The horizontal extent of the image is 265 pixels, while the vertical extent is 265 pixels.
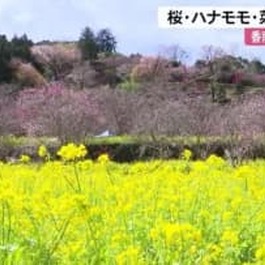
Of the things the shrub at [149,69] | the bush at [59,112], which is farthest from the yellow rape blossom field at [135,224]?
the shrub at [149,69]

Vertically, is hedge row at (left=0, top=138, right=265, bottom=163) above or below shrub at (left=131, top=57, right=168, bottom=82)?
below

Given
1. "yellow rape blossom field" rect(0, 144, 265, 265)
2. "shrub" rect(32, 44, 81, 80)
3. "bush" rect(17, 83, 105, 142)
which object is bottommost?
"bush" rect(17, 83, 105, 142)

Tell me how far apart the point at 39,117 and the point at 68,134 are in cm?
352

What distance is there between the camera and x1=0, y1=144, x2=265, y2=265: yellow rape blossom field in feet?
9.91

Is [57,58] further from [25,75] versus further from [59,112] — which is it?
[59,112]

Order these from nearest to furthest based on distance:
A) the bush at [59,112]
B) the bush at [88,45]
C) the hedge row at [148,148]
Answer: the hedge row at [148,148], the bush at [59,112], the bush at [88,45]

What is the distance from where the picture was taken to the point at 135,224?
4.33 m

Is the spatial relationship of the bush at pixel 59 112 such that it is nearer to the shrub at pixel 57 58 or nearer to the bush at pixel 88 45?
the shrub at pixel 57 58

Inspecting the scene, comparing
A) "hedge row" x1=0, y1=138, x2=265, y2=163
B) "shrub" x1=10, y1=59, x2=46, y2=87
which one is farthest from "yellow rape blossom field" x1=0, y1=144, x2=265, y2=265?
"shrub" x1=10, y1=59, x2=46, y2=87

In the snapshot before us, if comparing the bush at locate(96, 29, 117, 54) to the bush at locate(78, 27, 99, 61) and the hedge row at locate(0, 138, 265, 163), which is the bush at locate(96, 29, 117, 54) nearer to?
the bush at locate(78, 27, 99, 61)

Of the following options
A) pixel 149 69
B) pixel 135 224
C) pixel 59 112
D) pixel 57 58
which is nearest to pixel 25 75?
pixel 57 58

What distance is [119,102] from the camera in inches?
1049

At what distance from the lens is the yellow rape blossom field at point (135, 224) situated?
302 centimetres

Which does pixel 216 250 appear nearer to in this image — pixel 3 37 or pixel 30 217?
pixel 30 217
